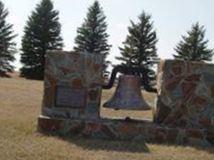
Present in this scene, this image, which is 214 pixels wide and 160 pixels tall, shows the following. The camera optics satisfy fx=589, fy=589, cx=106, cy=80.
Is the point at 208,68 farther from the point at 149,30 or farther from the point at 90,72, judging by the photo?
the point at 149,30

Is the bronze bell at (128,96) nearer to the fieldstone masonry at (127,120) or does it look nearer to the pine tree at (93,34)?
the fieldstone masonry at (127,120)

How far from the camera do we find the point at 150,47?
53562 millimetres

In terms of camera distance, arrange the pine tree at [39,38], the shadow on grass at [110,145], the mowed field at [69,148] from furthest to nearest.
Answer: the pine tree at [39,38] → the shadow on grass at [110,145] → the mowed field at [69,148]

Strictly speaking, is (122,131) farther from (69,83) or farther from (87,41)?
(87,41)

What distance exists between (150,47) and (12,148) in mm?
43780

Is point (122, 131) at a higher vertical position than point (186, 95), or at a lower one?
lower

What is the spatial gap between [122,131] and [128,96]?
2.79ft

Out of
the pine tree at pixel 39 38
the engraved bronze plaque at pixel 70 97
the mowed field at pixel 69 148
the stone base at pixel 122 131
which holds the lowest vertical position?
the mowed field at pixel 69 148

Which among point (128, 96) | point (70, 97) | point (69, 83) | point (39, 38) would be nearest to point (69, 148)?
point (70, 97)

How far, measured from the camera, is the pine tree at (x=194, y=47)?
54.3 m

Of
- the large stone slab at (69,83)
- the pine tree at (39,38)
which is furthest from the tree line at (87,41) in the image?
the large stone slab at (69,83)

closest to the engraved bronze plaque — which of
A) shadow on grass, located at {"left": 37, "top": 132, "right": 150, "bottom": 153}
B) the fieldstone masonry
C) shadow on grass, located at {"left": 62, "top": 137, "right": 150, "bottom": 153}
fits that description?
the fieldstone masonry

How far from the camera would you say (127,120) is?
42.8ft

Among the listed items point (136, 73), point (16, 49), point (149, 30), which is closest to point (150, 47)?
point (149, 30)
